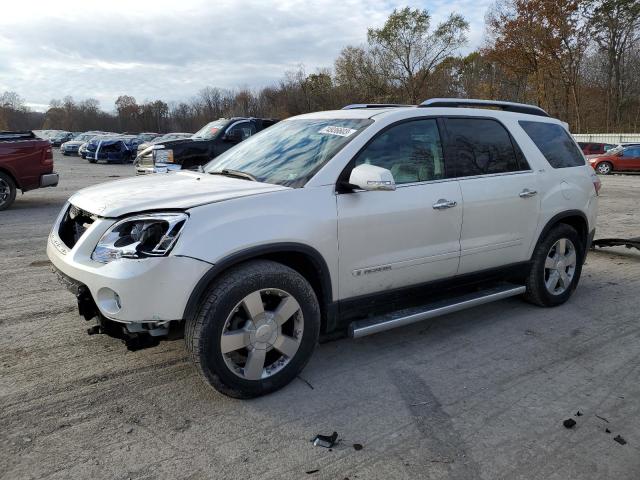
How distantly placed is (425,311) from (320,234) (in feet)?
3.64

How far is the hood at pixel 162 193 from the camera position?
123 inches

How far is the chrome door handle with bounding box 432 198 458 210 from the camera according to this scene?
391 cm

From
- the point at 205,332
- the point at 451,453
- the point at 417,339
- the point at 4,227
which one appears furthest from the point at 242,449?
the point at 4,227

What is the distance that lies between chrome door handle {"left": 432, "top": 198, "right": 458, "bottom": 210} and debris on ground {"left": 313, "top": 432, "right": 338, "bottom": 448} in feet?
5.95

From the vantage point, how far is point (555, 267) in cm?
503

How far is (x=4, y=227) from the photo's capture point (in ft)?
29.6

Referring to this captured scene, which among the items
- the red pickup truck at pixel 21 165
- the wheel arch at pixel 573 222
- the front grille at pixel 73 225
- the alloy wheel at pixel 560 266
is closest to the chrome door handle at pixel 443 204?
the wheel arch at pixel 573 222

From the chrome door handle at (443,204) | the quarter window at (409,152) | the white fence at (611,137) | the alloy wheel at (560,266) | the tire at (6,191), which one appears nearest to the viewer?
the quarter window at (409,152)

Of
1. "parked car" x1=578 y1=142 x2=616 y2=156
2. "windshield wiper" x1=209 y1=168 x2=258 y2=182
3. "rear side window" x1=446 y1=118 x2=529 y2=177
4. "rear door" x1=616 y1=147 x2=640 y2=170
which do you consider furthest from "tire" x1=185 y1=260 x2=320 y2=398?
"parked car" x1=578 y1=142 x2=616 y2=156

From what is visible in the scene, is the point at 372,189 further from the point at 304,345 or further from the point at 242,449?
the point at 242,449

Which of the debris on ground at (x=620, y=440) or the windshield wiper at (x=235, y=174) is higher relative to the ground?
the windshield wiper at (x=235, y=174)

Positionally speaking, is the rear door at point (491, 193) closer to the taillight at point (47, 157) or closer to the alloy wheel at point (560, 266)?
the alloy wheel at point (560, 266)

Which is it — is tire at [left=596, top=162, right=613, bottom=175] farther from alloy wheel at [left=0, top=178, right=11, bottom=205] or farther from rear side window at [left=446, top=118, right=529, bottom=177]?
alloy wheel at [left=0, top=178, right=11, bottom=205]

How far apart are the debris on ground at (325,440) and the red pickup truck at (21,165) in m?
10.4
